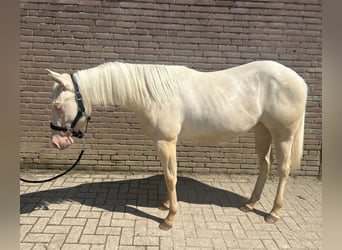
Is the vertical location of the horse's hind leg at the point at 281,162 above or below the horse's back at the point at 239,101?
below

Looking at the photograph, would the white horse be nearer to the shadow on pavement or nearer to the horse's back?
the horse's back

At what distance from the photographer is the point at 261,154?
3367 mm

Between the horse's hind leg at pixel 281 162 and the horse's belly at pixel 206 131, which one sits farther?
the horse's hind leg at pixel 281 162

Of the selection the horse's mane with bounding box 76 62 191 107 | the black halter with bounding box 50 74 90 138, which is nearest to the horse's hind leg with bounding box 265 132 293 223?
the horse's mane with bounding box 76 62 191 107

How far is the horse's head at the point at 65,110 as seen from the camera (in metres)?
2.62

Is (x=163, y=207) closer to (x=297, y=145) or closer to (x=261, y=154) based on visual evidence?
(x=261, y=154)

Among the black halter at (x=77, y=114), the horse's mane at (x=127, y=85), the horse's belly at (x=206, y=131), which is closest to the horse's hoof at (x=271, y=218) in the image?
the horse's belly at (x=206, y=131)

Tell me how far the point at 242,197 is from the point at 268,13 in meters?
2.52

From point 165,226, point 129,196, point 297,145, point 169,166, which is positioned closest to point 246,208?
point 297,145

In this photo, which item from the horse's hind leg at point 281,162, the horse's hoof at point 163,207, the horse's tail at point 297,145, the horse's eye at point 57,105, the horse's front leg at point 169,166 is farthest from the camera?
the horse's hoof at point 163,207

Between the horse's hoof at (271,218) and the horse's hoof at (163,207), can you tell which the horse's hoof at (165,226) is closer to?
the horse's hoof at (163,207)

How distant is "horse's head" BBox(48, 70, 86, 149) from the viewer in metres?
2.62

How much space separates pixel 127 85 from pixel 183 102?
0.55 metres
